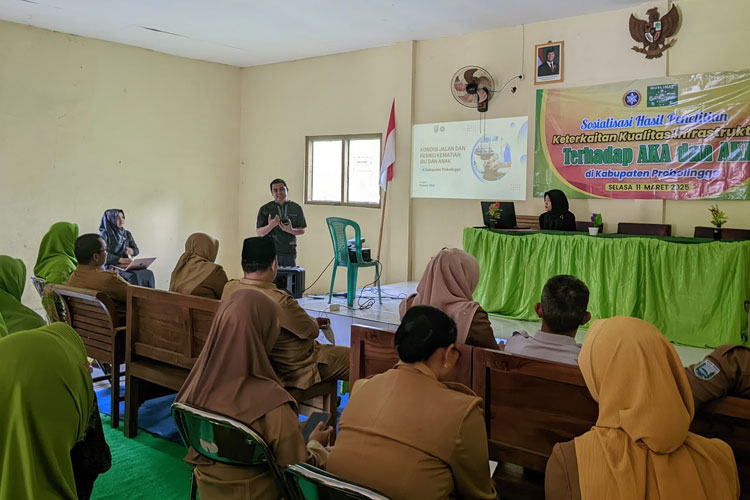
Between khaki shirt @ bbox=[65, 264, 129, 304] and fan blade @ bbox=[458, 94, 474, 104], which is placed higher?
fan blade @ bbox=[458, 94, 474, 104]

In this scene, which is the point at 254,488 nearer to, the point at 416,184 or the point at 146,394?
the point at 146,394

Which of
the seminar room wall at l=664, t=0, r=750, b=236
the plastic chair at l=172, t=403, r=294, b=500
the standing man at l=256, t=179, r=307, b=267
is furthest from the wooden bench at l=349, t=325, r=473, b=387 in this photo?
the seminar room wall at l=664, t=0, r=750, b=236

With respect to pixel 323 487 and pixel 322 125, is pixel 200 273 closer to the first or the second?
pixel 323 487

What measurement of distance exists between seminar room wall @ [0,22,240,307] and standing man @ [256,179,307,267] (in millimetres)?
2418

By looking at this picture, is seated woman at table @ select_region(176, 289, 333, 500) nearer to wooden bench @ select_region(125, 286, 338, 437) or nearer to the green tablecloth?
wooden bench @ select_region(125, 286, 338, 437)

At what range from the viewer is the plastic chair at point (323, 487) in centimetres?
128

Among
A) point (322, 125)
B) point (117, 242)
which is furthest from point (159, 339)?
point (322, 125)

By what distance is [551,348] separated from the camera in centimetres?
213

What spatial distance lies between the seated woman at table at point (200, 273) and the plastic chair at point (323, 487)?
2.12m

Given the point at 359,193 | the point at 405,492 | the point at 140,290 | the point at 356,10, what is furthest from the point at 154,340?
the point at 359,193

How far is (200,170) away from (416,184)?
3.12 metres

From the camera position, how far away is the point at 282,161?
8430mm

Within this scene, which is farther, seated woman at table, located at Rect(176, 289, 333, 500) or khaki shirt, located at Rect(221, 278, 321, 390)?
khaki shirt, located at Rect(221, 278, 321, 390)

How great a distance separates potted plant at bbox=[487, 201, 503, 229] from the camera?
5555 mm
